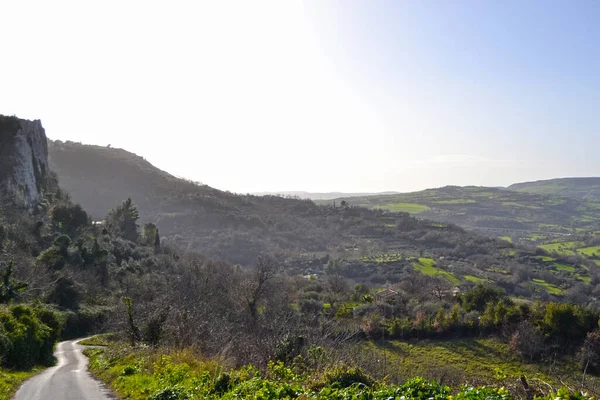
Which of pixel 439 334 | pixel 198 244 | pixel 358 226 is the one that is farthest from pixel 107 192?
pixel 439 334

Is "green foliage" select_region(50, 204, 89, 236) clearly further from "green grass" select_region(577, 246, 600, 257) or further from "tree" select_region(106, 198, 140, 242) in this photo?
"green grass" select_region(577, 246, 600, 257)

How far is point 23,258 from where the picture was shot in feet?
109

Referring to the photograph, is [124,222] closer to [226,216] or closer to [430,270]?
[226,216]

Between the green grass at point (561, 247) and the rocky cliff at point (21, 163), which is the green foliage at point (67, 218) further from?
the green grass at point (561, 247)

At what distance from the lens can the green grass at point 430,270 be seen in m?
61.1

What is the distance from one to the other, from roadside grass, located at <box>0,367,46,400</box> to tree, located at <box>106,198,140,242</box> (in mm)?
48046

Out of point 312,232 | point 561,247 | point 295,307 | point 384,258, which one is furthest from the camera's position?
point 312,232

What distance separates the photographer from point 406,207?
148 metres

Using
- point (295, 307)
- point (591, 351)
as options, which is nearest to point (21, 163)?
point (295, 307)

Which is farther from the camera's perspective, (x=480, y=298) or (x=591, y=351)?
(x=480, y=298)

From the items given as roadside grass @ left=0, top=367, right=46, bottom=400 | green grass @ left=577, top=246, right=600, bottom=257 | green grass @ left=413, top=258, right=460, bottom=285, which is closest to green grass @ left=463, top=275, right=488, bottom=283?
green grass @ left=413, top=258, right=460, bottom=285

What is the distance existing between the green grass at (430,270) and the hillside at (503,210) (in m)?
46.0

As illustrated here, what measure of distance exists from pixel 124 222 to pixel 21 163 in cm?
1735

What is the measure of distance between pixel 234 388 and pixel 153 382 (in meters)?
3.50
